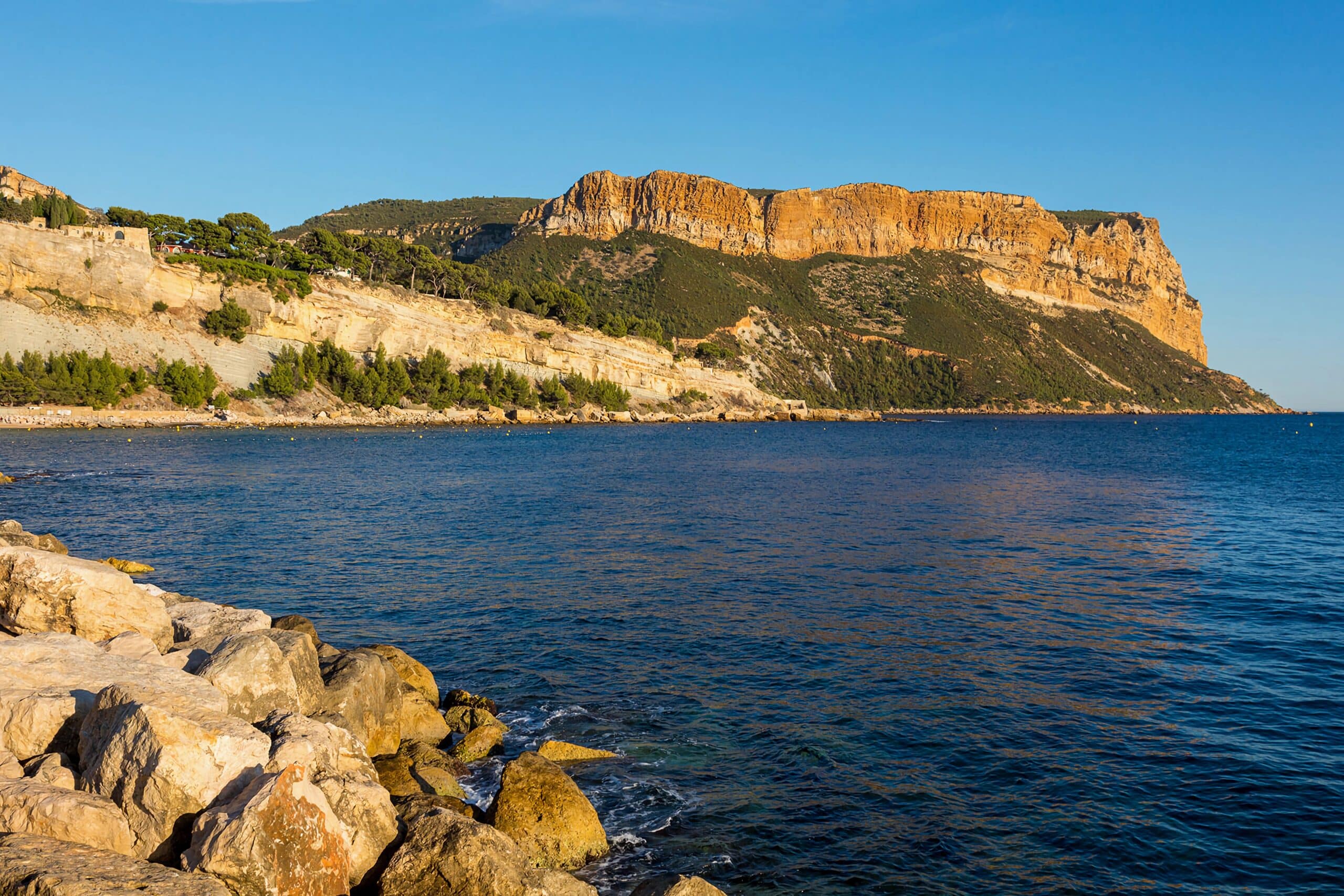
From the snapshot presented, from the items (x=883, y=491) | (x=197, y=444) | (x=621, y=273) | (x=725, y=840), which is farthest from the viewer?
(x=621, y=273)

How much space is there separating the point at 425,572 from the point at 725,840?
15389 millimetres

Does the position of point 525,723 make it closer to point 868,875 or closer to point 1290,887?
point 868,875

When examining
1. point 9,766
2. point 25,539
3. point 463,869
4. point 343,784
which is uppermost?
point 343,784

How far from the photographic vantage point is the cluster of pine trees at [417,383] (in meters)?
89.6

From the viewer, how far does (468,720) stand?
1302 cm

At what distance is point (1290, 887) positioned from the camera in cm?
884

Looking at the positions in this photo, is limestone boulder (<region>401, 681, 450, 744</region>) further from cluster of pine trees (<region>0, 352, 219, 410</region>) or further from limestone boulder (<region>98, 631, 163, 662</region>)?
cluster of pine trees (<region>0, 352, 219, 410</region>)

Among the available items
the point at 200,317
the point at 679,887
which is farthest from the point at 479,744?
the point at 200,317

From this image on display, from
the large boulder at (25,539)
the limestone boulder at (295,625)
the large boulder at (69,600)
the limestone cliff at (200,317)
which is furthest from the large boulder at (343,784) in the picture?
the limestone cliff at (200,317)

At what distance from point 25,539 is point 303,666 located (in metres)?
13.5

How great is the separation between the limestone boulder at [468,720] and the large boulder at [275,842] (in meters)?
5.23

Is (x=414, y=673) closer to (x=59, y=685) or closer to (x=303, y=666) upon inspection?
(x=303, y=666)

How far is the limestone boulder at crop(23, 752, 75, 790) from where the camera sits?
7.56 metres

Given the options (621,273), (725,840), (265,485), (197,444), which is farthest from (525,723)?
(621,273)
